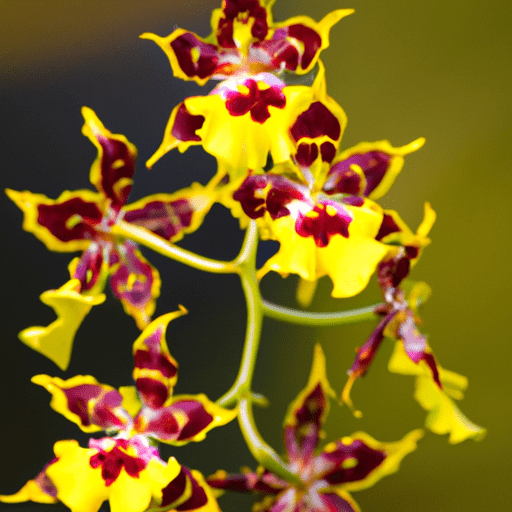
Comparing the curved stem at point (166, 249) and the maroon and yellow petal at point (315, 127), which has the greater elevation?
the maroon and yellow petal at point (315, 127)

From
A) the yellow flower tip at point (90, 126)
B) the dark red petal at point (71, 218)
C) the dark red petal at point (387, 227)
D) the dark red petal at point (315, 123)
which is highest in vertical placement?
the dark red petal at point (315, 123)

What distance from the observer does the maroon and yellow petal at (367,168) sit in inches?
20.5

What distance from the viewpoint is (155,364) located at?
1.60ft

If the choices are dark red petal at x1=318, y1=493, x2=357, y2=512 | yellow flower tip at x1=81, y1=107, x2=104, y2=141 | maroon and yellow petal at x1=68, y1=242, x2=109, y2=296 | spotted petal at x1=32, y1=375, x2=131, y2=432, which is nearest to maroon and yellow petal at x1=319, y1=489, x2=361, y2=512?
dark red petal at x1=318, y1=493, x2=357, y2=512

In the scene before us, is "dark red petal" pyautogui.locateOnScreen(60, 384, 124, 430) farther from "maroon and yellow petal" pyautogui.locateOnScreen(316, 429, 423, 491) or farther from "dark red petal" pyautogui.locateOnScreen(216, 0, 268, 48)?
"dark red petal" pyautogui.locateOnScreen(216, 0, 268, 48)

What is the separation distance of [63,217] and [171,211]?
109 mm

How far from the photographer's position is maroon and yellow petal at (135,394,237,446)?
1.56 feet

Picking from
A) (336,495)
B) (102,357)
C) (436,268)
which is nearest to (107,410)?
(102,357)

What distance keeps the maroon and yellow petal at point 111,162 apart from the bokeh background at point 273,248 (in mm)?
90

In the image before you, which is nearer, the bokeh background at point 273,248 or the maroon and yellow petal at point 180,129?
the maroon and yellow petal at point 180,129

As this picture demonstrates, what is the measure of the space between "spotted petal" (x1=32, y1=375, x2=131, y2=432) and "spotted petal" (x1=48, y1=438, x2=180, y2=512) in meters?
0.03

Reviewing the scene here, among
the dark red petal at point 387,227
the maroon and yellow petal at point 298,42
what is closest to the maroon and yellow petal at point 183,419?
the dark red petal at point 387,227

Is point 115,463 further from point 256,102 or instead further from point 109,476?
point 256,102

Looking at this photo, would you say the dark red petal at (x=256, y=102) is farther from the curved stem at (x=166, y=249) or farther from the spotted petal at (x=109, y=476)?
the spotted petal at (x=109, y=476)
